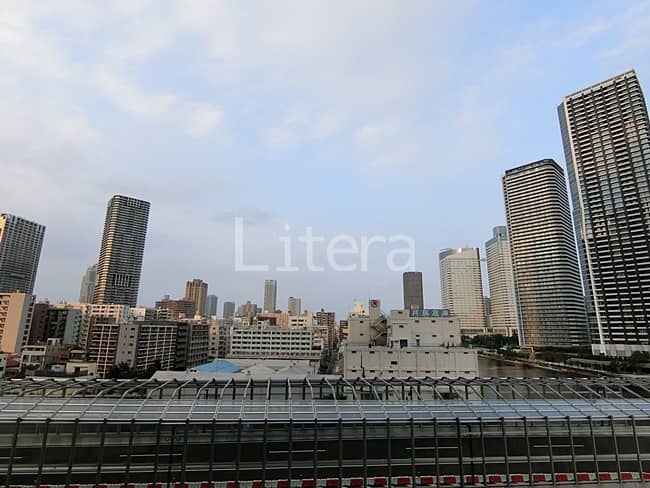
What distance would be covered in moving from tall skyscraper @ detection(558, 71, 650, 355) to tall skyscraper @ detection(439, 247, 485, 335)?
88.3m

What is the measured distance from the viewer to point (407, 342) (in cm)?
3922

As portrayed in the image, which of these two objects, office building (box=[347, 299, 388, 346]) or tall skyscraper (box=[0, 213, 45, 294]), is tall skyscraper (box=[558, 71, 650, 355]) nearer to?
office building (box=[347, 299, 388, 346])

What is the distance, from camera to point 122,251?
136250mm

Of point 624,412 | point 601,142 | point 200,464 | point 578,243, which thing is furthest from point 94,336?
point 578,243

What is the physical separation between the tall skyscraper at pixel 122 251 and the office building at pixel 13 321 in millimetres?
74769

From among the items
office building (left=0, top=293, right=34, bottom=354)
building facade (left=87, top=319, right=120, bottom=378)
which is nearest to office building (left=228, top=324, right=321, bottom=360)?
building facade (left=87, top=319, right=120, bottom=378)

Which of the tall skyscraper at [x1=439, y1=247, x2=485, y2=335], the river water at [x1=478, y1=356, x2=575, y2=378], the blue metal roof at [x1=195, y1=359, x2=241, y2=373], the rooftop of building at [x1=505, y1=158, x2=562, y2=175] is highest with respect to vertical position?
the rooftop of building at [x1=505, y1=158, x2=562, y2=175]

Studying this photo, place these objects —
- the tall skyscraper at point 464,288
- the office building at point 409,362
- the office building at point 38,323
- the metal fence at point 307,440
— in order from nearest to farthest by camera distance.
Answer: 1. the metal fence at point 307,440
2. the office building at point 409,362
3. the office building at point 38,323
4. the tall skyscraper at point 464,288

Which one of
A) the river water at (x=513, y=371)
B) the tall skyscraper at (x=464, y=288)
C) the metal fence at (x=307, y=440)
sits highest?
the tall skyscraper at (x=464, y=288)

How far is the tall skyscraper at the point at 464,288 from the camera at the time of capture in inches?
6235

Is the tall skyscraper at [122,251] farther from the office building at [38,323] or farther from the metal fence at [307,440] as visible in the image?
the metal fence at [307,440]

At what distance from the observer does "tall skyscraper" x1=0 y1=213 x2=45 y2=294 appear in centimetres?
10625

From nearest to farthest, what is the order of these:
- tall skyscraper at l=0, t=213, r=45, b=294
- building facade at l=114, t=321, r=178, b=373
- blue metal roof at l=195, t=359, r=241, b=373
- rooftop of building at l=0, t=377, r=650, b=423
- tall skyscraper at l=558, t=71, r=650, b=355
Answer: rooftop of building at l=0, t=377, r=650, b=423, blue metal roof at l=195, t=359, r=241, b=373, building facade at l=114, t=321, r=178, b=373, tall skyscraper at l=558, t=71, r=650, b=355, tall skyscraper at l=0, t=213, r=45, b=294

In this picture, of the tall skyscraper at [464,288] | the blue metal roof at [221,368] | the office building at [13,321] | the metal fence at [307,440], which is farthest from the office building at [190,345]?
the tall skyscraper at [464,288]
